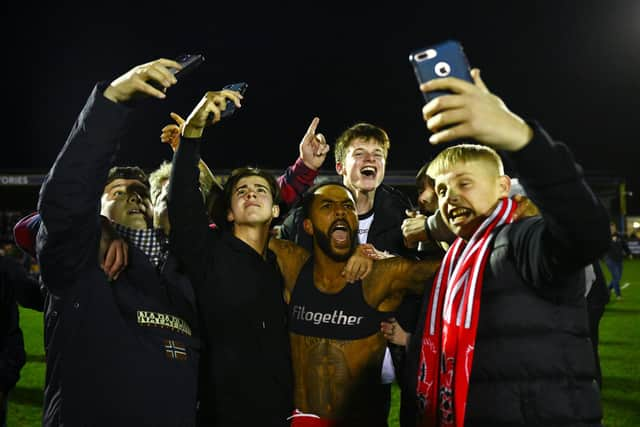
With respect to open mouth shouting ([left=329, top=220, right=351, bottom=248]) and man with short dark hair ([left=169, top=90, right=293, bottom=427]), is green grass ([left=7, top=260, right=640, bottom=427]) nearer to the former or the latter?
open mouth shouting ([left=329, top=220, right=351, bottom=248])

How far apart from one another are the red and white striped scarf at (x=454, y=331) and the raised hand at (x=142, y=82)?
132cm

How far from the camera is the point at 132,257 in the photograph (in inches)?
102

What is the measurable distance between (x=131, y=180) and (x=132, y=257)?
60cm

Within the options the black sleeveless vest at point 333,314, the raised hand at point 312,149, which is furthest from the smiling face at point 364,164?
the black sleeveless vest at point 333,314

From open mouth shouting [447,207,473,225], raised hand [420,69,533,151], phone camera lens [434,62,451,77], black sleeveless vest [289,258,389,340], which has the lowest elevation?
black sleeveless vest [289,258,389,340]

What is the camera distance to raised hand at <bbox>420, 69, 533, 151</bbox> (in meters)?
1.46

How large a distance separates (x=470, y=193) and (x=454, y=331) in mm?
554

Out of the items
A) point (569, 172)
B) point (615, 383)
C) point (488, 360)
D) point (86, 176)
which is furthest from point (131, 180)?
point (615, 383)

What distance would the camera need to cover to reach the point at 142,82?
77.9 inches

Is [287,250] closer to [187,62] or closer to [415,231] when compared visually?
[415,231]

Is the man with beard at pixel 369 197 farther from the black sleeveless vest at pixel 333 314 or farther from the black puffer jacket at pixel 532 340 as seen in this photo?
the black puffer jacket at pixel 532 340

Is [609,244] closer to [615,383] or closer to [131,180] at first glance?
[131,180]

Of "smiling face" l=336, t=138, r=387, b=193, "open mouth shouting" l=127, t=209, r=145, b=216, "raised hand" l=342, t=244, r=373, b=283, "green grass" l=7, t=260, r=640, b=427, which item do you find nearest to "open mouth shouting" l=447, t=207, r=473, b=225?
"raised hand" l=342, t=244, r=373, b=283

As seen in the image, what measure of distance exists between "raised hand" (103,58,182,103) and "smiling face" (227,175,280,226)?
4.09ft
